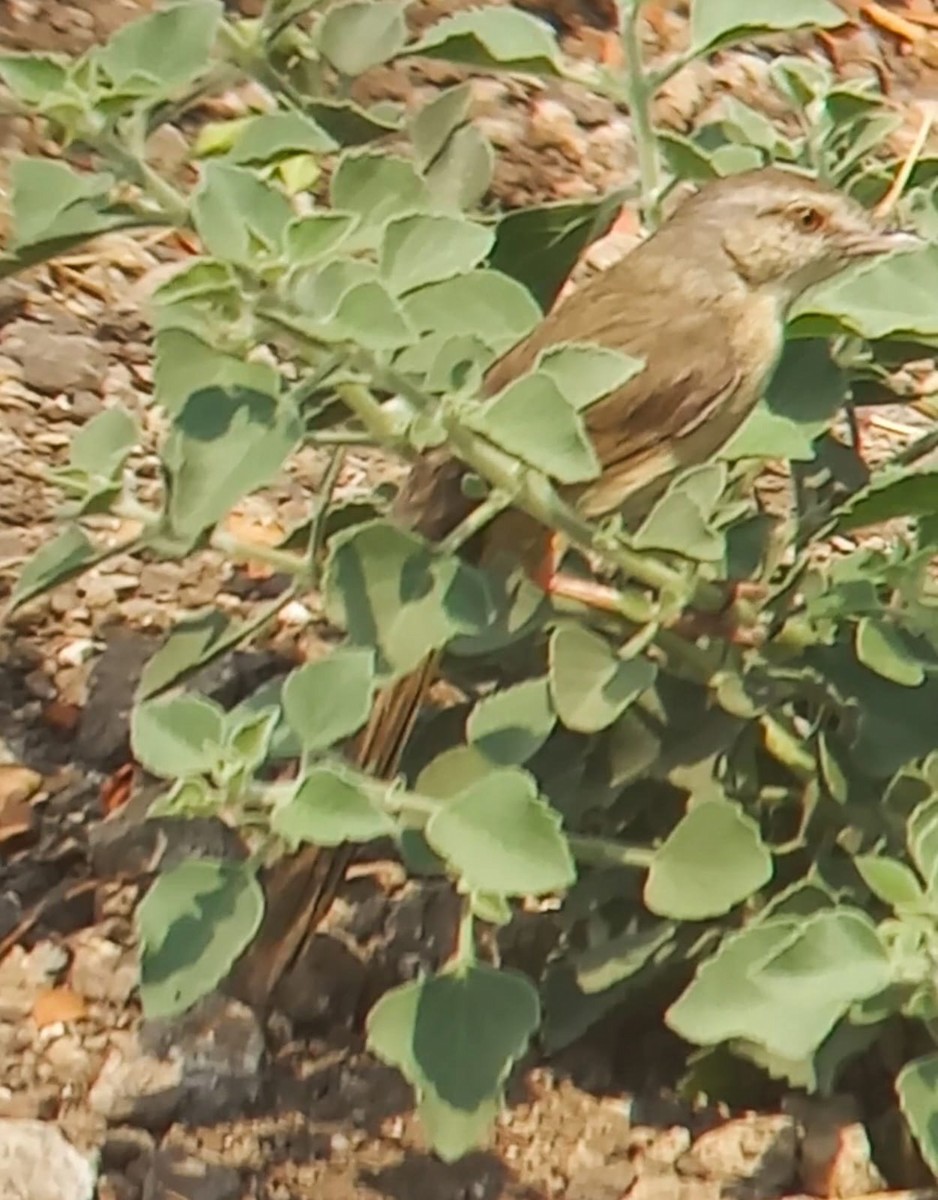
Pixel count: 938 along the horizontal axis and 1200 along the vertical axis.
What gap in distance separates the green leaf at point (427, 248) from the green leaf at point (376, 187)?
0.13m

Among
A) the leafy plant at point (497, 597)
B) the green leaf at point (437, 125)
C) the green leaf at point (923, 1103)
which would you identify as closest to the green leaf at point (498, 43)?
the leafy plant at point (497, 597)

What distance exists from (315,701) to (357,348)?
0.93 feet

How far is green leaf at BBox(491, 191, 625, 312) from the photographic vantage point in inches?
86.9

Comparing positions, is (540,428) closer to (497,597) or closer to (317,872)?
(497,597)

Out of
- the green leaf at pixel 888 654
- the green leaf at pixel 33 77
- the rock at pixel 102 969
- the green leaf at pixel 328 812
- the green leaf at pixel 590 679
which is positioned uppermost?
the green leaf at pixel 33 77

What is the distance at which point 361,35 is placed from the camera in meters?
2.08

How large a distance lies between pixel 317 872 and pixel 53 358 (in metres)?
1.14

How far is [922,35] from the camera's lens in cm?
433

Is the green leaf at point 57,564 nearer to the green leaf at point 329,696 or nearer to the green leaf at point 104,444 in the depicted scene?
the green leaf at point 104,444

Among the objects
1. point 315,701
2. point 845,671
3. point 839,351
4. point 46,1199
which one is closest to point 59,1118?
point 46,1199

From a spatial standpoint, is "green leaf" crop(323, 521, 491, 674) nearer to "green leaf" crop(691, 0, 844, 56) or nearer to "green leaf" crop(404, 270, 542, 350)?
"green leaf" crop(404, 270, 542, 350)

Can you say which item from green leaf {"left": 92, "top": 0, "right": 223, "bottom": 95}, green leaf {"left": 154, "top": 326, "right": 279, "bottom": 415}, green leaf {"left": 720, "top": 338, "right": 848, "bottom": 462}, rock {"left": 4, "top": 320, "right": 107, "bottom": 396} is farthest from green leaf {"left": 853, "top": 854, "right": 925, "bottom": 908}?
rock {"left": 4, "top": 320, "right": 107, "bottom": 396}

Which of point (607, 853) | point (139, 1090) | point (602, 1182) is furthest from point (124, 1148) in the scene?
point (607, 853)

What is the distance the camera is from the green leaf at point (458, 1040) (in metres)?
1.79
